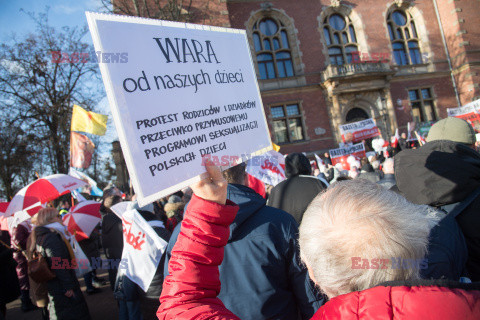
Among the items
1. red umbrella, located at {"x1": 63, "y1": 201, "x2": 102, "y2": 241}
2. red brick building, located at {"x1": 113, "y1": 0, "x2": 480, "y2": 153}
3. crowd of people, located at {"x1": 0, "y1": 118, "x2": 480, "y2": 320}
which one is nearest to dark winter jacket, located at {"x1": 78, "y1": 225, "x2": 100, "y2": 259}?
red umbrella, located at {"x1": 63, "y1": 201, "x2": 102, "y2": 241}

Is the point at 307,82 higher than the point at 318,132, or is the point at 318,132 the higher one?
the point at 307,82

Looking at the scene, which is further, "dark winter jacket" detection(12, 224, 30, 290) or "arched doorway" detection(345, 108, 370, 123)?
"arched doorway" detection(345, 108, 370, 123)

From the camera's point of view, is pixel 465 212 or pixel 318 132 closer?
pixel 465 212

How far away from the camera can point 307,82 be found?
19.9 meters

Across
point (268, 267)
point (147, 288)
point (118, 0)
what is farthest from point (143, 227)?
point (118, 0)

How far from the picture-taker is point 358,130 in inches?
513

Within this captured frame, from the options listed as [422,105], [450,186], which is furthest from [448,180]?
[422,105]

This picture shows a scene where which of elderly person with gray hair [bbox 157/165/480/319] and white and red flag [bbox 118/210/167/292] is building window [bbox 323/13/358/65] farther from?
elderly person with gray hair [bbox 157/165/480/319]

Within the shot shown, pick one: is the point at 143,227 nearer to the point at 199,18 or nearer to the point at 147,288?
the point at 147,288

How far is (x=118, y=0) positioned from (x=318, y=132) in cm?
A: 1324

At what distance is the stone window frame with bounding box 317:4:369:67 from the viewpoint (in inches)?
800

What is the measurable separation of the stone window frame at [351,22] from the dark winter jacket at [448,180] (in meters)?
19.9

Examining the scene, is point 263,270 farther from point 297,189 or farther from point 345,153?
point 345,153

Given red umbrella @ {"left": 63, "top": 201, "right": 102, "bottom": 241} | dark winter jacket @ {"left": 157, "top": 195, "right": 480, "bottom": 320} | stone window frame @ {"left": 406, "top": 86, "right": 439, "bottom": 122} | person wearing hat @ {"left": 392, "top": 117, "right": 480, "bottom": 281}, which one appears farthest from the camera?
stone window frame @ {"left": 406, "top": 86, "right": 439, "bottom": 122}
